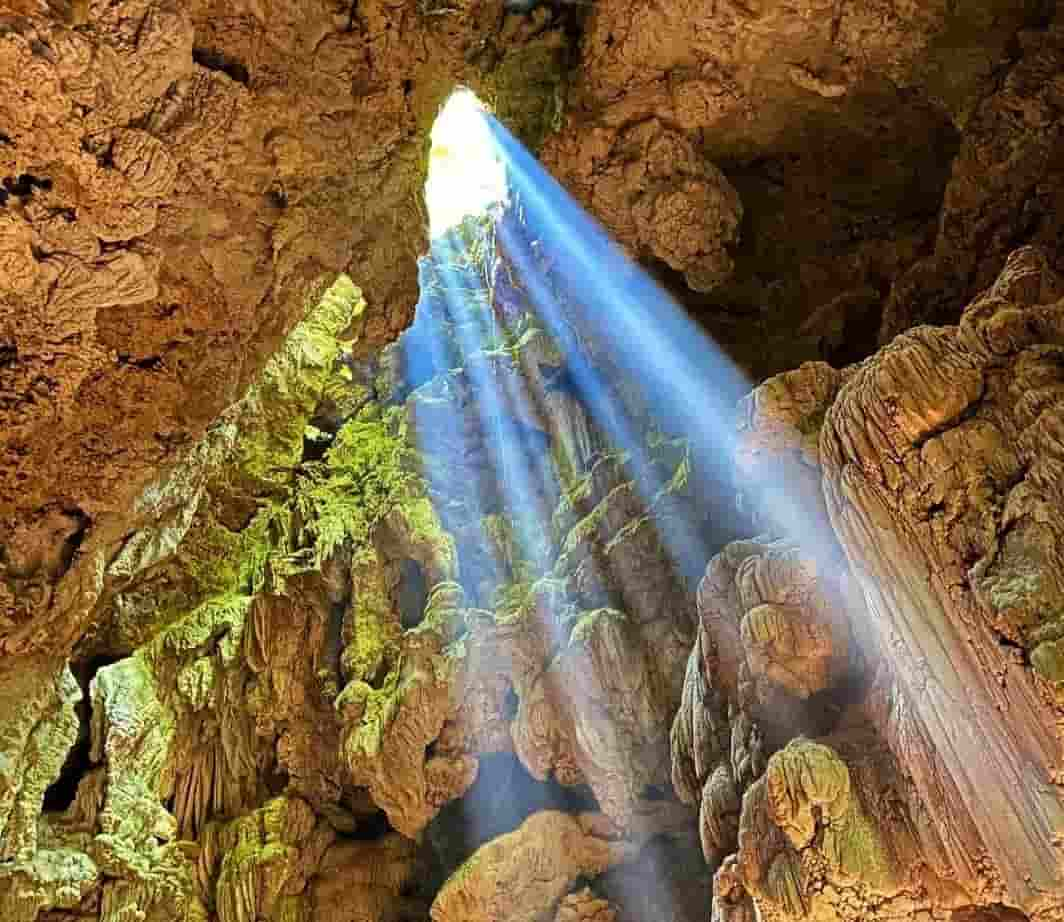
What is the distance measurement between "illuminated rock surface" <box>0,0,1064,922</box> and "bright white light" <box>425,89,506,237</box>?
3.61 meters

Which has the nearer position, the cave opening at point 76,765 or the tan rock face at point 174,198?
the tan rock face at point 174,198

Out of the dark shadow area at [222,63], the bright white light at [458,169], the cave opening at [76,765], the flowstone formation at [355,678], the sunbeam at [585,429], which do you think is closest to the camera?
the dark shadow area at [222,63]

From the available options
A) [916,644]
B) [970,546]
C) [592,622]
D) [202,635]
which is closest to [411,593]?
[202,635]

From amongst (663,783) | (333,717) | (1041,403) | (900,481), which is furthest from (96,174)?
(333,717)

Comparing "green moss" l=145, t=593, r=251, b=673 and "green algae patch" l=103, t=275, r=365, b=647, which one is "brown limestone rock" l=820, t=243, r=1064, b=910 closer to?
"green algae patch" l=103, t=275, r=365, b=647

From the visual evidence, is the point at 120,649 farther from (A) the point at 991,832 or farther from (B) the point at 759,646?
(A) the point at 991,832

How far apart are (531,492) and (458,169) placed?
6866 millimetres

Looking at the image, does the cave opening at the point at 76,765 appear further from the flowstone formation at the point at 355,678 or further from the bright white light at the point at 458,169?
the bright white light at the point at 458,169

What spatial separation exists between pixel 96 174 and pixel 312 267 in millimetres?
1717

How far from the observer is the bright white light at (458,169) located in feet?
46.2

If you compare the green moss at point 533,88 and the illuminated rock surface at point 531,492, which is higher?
the green moss at point 533,88

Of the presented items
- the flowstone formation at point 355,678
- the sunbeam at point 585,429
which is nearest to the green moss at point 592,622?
the flowstone formation at point 355,678

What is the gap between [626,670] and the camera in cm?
727

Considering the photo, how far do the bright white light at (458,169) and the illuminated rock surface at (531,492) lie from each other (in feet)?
11.8
